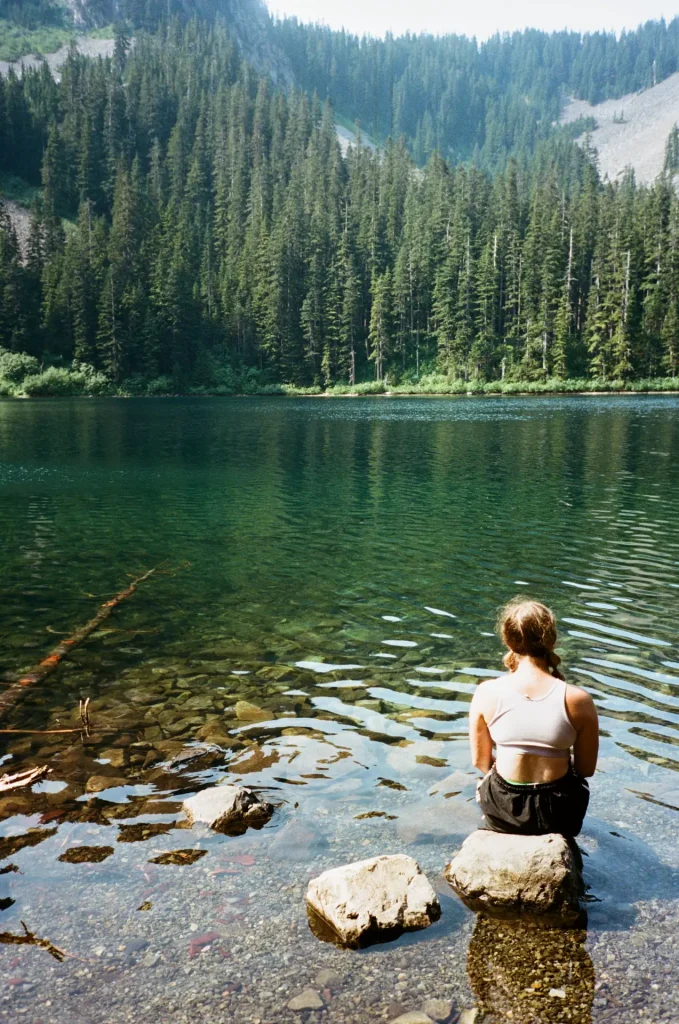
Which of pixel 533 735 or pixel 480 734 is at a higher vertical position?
pixel 533 735

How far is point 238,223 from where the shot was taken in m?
168

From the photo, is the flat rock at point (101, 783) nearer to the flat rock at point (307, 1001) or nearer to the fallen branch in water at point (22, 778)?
the fallen branch in water at point (22, 778)

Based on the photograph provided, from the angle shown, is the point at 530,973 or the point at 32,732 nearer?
the point at 530,973

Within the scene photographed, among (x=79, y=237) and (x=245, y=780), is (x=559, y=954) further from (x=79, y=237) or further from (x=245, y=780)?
(x=79, y=237)

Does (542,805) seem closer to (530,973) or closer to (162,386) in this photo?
(530,973)

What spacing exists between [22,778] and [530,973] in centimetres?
512

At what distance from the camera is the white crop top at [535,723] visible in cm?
516

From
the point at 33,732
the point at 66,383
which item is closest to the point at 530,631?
the point at 33,732

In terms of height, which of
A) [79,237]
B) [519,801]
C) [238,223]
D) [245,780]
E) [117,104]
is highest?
[117,104]

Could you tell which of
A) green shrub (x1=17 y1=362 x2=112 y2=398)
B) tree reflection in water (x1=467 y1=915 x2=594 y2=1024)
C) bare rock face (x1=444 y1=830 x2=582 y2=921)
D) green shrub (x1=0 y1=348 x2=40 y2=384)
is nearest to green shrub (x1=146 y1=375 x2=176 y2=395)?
green shrub (x1=17 y1=362 x2=112 y2=398)

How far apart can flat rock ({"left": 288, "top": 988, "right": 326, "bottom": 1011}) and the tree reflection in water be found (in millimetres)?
937

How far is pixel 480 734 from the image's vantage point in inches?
219

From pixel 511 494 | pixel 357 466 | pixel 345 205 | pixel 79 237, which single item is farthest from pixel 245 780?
pixel 345 205

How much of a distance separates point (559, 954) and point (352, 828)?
214cm
